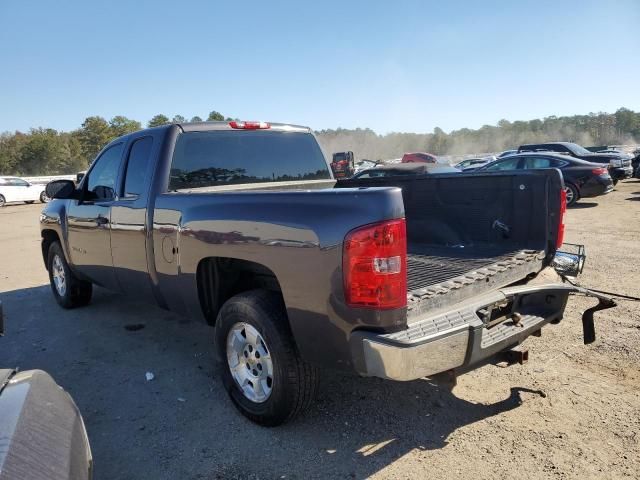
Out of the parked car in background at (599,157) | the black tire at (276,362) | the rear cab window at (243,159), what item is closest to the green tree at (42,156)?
the parked car in background at (599,157)

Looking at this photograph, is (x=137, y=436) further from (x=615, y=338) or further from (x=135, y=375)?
(x=615, y=338)

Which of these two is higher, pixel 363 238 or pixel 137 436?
pixel 363 238

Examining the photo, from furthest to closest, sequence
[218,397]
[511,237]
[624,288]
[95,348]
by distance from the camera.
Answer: [624,288]
[95,348]
[511,237]
[218,397]

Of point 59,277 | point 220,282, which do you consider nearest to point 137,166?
point 220,282

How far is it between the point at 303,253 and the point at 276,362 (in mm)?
740

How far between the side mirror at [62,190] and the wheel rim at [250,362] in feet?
9.13

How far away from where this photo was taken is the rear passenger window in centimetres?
397

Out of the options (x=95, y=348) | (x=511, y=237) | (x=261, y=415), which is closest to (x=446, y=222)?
(x=511, y=237)

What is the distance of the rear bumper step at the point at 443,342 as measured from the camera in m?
2.28

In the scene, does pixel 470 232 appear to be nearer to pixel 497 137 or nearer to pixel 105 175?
pixel 105 175

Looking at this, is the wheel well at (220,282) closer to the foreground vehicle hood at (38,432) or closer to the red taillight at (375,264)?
the red taillight at (375,264)

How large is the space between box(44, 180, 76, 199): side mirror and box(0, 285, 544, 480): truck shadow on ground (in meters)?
1.47

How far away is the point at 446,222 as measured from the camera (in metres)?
4.30

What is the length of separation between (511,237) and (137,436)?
3.14m
